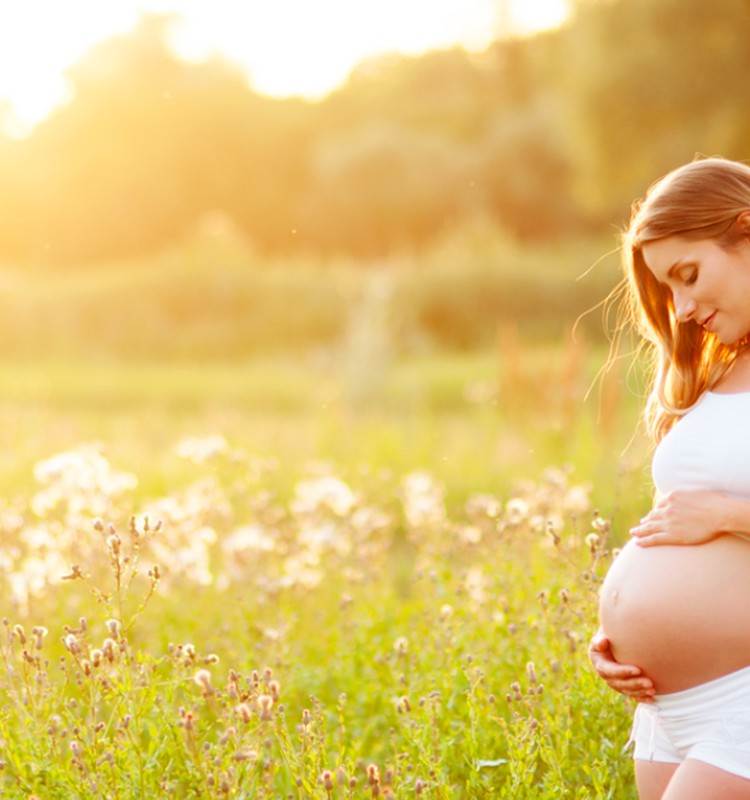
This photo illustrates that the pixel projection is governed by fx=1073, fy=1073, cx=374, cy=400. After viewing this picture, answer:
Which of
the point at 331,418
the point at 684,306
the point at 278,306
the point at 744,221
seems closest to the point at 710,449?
the point at 684,306

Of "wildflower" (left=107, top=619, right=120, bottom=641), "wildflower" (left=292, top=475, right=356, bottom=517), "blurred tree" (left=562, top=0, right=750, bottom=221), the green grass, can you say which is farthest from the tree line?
"wildflower" (left=107, top=619, right=120, bottom=641)

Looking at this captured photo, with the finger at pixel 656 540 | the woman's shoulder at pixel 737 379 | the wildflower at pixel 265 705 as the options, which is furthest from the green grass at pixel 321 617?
the woman's shoulder at pixel 737 379

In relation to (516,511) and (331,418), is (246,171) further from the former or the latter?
(516,511)

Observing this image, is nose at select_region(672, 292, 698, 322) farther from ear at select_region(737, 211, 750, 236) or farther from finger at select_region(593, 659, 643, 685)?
finger at select_region(593, 659, 643, 685)

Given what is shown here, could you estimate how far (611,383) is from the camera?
7926 mm

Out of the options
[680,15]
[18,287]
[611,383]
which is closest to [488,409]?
[611,383]

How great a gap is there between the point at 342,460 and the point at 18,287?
1597 cm

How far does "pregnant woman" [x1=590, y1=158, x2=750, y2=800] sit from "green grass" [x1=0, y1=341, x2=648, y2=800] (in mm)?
234

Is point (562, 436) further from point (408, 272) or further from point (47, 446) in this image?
point (408, 272)

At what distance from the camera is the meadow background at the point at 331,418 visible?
2666 mm

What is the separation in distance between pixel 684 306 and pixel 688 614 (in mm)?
677

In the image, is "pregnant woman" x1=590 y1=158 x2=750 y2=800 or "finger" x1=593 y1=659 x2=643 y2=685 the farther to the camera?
"finger" x1=593 y1=659 x2=643 y2=685

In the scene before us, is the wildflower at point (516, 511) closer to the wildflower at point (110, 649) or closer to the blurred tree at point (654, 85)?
the wildflower at point (110, 649)

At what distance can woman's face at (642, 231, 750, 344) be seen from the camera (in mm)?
2346
